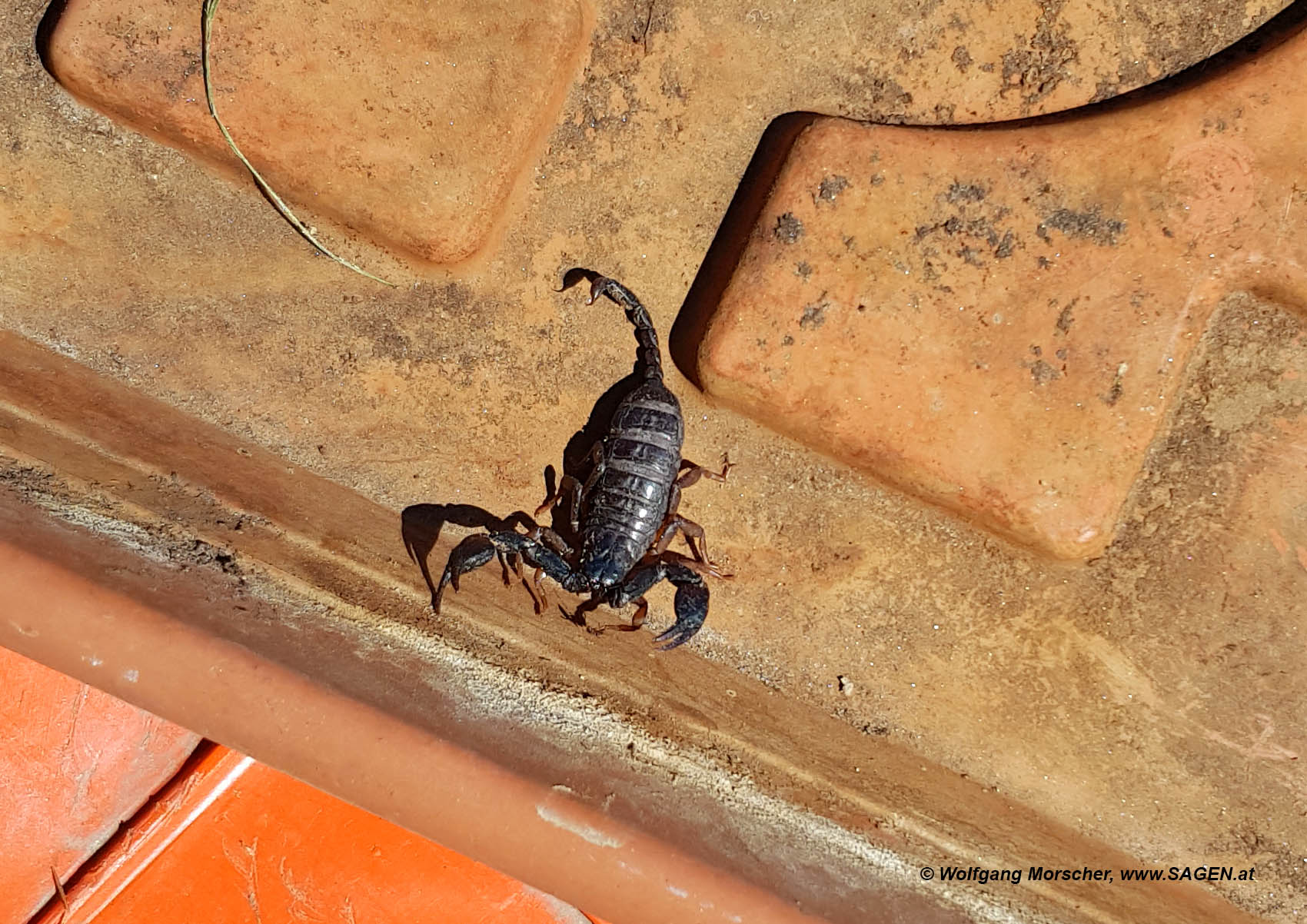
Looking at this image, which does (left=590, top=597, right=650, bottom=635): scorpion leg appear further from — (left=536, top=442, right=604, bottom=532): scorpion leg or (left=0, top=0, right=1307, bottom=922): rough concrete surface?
(left=536, top=442, right=604, bottom=532): scorpion leg

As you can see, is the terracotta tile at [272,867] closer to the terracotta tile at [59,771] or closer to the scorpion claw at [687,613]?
the terracotta tile at [59,771]

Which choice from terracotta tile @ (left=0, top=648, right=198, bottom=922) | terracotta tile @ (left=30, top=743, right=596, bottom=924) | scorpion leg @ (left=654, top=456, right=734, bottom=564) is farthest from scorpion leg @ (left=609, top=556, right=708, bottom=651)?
terracotta tile @ (left=0, top=648, right=198, bottom=922)

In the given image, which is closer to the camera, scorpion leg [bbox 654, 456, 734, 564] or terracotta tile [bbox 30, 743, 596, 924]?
terracotta tile [bbox 30, 743, 596, 924]

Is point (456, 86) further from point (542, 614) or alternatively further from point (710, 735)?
point (710, 735)

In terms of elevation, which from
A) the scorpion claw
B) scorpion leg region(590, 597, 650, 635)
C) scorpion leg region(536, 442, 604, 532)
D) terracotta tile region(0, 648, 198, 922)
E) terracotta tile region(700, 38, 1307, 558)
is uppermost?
terracotta tile region(700, 38, 1307, 558)

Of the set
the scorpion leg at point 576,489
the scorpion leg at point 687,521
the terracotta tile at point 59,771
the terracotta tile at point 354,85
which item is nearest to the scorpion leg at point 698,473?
the scorpion leg at point 687,521

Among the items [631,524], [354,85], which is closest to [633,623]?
[631,524]

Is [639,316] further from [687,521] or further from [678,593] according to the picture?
[678,593]
